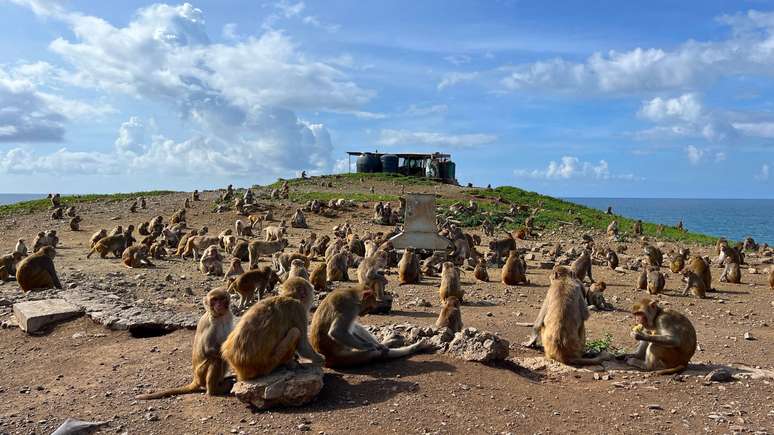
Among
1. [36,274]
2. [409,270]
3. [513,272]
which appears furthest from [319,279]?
[36,274]

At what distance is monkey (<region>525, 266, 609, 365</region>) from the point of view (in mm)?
8711

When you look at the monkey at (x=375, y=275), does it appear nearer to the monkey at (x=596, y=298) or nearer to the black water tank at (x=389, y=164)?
the monkey at (x=596, y=298)

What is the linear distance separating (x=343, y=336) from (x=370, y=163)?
1998 inches

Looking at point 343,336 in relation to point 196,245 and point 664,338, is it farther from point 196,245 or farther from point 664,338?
point 196,245

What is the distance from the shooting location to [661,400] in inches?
296

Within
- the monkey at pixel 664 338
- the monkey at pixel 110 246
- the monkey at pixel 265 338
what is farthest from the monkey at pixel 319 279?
the monkey at pixel 110 246

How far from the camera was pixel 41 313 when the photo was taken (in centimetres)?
1151

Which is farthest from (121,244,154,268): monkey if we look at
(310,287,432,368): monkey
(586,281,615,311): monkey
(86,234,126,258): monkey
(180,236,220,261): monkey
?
(586,281,615,311): monkey

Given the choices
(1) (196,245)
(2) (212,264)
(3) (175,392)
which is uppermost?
(1) (196,245)

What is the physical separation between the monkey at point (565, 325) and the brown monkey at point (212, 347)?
4.49m

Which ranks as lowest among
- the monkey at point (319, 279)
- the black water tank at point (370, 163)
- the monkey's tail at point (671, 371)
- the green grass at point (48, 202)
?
the monkey's tail at point (671, 371)

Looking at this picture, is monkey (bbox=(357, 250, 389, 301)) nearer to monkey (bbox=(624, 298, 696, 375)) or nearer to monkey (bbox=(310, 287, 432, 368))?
monkey (bbox=(310, 287, 432, 368))

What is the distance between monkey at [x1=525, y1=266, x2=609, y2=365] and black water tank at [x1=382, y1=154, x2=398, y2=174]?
49262mm

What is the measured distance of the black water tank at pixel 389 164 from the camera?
191 feet
